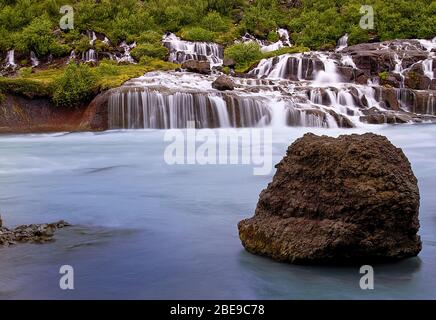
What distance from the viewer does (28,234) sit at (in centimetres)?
645

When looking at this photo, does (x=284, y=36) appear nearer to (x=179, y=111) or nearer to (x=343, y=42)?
(x=343, y=42)

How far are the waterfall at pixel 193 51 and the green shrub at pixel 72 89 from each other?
994 centimetres

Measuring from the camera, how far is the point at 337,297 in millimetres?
4738

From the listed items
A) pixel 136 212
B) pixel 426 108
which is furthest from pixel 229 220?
pixel 426 108

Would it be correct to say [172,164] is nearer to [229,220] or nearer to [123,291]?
[229,220]

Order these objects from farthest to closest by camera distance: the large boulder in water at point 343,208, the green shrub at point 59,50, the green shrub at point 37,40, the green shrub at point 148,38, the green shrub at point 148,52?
1. the green shrub at point 148,38
2. the green shrub at point 37,40
3. the green shrub at point 59,50
4. the green shrub at point 148,52
5. the large boulder in water at point 343,208

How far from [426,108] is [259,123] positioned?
9036mm

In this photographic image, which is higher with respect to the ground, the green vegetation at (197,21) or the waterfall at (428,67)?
the green vegetation at (197,21)

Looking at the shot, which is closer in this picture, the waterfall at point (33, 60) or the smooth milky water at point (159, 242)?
the smooth milky water at point (159, 242)

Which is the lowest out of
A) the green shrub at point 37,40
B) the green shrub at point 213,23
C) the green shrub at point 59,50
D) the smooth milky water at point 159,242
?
the smooth milky water at point 159,242

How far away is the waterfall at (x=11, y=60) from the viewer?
117ft

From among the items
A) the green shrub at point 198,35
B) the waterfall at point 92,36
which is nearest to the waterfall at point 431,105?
the green shrub at point 198,35

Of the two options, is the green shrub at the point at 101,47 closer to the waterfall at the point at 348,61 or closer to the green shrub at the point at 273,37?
the green shrub at the point at 273,37

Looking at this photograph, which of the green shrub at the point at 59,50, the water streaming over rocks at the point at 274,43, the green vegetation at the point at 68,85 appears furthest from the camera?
the water streaming over rocks at the point at 274,43
